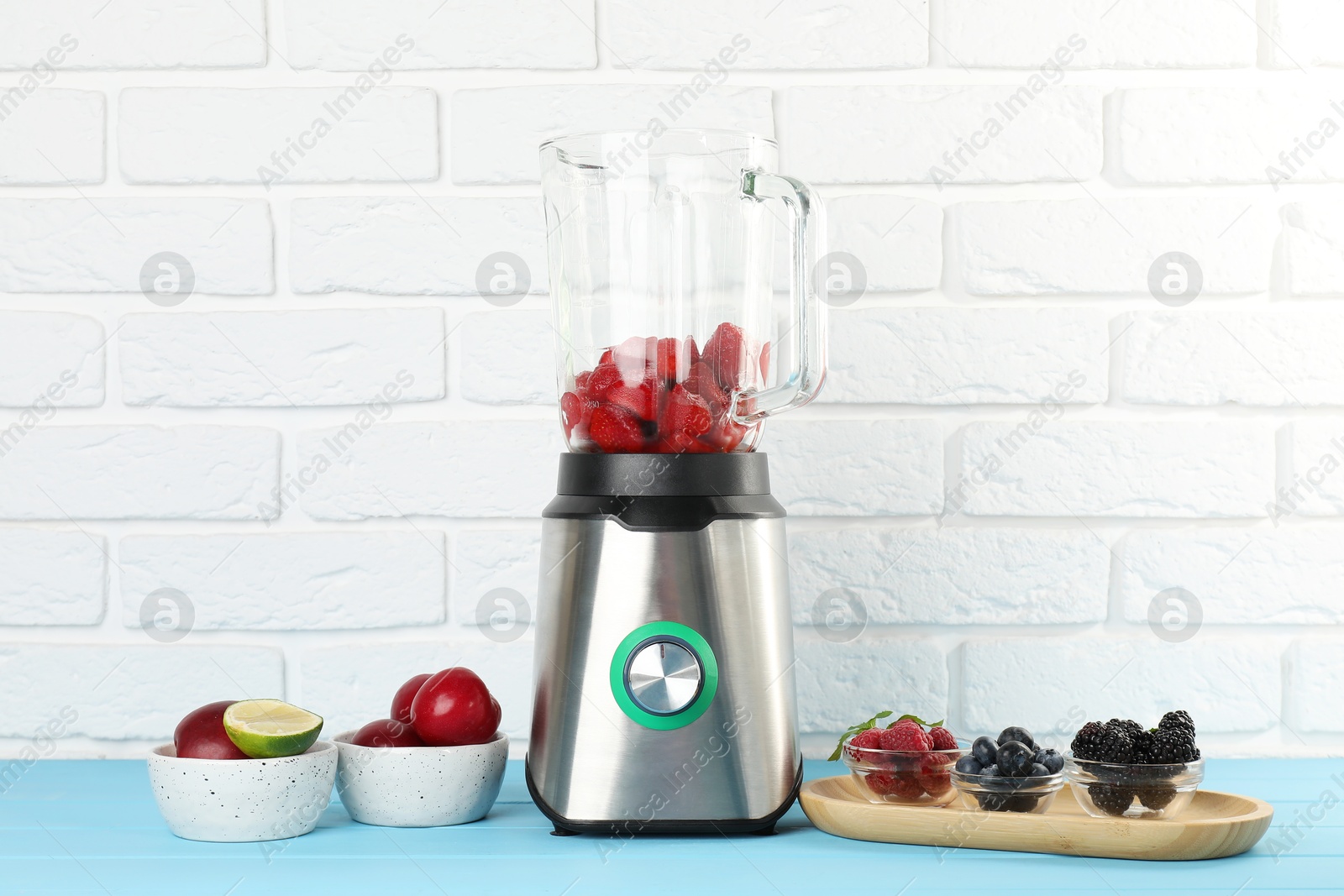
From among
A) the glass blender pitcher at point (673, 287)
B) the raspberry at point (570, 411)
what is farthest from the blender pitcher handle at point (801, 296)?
the raspberry at point (570, 411)

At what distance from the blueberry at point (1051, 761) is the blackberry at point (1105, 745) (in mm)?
15

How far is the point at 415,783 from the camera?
789 millimetres

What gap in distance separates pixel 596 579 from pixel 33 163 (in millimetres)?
749

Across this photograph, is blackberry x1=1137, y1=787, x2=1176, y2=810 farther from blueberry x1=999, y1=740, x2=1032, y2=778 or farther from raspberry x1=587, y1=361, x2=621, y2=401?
raspberry x1=587, y1=361, x2=621, y2=401

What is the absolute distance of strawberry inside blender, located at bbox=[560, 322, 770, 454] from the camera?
2.57 ft

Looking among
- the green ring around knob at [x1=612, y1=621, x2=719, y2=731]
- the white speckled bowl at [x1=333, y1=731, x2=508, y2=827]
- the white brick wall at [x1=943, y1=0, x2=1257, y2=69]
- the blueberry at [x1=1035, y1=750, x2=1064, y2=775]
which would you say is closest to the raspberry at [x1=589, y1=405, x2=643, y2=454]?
the green ring around knob at [x1=612, y1=621, x2=719, y2=731]

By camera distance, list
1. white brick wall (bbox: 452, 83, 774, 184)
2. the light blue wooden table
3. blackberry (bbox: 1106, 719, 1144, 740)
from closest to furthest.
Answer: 1. the light blue wooden table
2. blackberry (bbox: 1106, 719, 1144, 740)
3. white brick wall (bbox: 452, 83, 774, 184)

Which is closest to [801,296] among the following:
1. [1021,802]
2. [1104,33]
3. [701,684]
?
[701,684]

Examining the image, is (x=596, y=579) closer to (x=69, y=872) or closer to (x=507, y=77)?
(x=69, y=872)

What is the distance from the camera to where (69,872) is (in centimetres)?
70

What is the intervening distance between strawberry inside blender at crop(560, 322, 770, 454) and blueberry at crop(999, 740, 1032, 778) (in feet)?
0.95

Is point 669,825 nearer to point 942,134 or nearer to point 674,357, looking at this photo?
point 674,357

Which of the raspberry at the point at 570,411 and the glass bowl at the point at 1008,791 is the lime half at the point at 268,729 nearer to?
the raspberry at the point at 570,411


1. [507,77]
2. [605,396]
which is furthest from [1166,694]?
[507,77]
